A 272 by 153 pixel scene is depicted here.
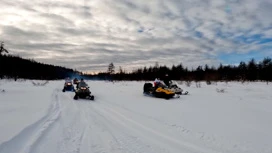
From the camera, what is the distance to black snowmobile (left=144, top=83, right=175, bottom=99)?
54.8ft

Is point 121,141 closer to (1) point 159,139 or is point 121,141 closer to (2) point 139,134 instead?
(2) point 139,134

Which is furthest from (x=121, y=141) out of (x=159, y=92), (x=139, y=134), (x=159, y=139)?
(x=159, y=92)

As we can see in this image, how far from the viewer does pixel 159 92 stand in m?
17.3

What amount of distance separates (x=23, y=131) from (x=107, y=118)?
11.2 feet

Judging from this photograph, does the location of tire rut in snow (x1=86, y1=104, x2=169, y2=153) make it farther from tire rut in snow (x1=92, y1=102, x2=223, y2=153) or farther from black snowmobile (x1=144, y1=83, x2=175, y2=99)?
black snowmobile (x1=144, y1=83, x2=175, y2=99)

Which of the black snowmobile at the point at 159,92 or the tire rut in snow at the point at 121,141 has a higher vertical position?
the black snowmobile at the point at 159,92

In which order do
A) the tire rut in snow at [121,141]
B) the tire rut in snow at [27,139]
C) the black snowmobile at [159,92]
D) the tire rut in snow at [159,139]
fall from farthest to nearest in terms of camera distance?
the black snowmobile at [159,92], the tire rut in snow at [159,139], the tire rut in snow at [121,141], the tire rut in snow at [27,139]

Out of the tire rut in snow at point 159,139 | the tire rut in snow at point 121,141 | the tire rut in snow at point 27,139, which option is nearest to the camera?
the tire rut in snow at point 27,139

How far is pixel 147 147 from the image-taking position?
5.47m

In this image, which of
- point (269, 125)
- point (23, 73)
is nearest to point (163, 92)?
point (269, 125)

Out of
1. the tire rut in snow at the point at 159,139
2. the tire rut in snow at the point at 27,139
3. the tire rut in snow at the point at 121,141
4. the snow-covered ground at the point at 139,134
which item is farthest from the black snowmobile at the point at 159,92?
the tire rut in snow at the point at 27,139

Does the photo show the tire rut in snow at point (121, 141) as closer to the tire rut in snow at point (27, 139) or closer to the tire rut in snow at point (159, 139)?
the tire rut in snow at point (159, 139)

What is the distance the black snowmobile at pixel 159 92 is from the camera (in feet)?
54.8

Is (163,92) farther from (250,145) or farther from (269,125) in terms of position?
(250,145)
